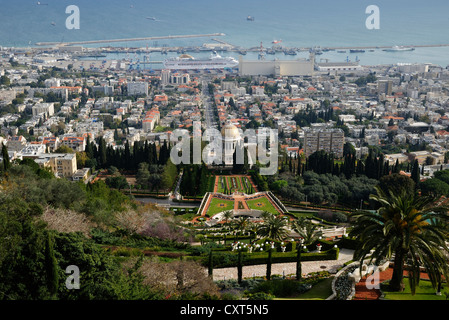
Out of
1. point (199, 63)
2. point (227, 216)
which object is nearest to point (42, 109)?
point (199, 63)

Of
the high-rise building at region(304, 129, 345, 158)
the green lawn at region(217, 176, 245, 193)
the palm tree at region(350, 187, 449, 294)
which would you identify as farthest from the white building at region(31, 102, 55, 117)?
the palm tree at region(350, 187, 449, 294)

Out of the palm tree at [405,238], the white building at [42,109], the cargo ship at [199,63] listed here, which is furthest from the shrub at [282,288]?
the cargo ship at [199,63]

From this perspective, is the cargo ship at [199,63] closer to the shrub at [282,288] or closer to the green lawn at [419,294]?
the shrub at [282,288]

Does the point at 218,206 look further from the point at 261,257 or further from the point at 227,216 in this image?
the point at 261,257

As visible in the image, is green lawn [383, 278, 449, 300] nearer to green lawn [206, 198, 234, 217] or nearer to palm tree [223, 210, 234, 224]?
palm tree [223, 210, 234, 224]
